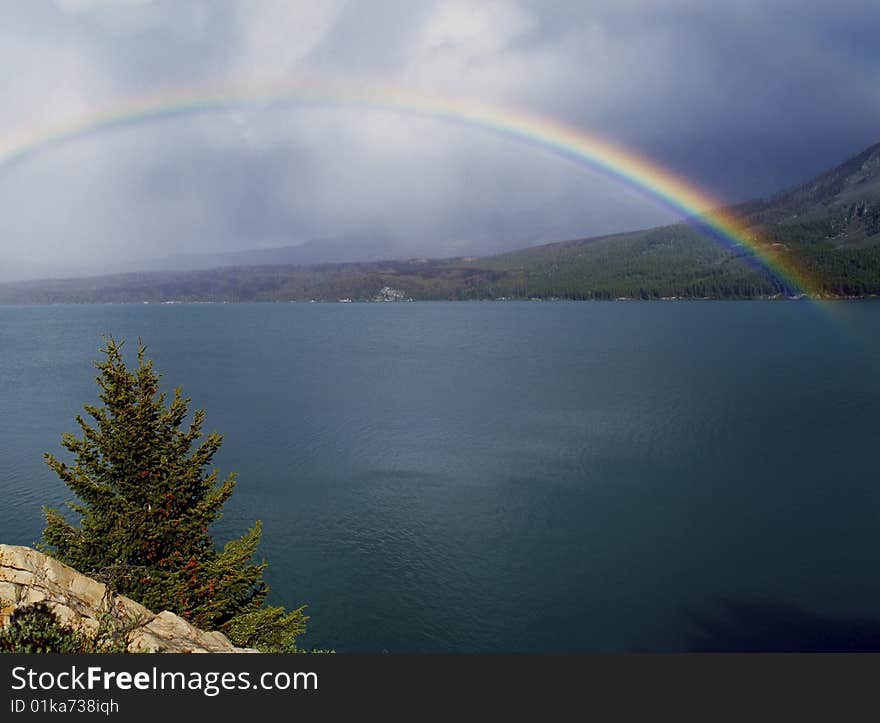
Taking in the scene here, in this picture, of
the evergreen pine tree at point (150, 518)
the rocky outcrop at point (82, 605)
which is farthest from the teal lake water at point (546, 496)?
the rocky outcrop at point (82, 605)

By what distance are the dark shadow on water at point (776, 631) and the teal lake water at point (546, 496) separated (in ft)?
0.36

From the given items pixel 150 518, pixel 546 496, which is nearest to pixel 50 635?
pixel 150 518

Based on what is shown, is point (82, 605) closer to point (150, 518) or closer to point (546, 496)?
point (150, 518)

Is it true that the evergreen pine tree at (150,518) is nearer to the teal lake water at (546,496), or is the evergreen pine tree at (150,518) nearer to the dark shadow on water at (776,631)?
the teal lake water at (546,496)

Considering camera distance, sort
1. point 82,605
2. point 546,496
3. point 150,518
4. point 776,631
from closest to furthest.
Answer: point 82,605 < point 150,518 < point 776,631 < point 546,496

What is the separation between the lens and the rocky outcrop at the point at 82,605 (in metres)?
11.6

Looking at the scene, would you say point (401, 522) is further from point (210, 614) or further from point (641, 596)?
point (210, 614)

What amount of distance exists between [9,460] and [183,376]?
41.8 meters

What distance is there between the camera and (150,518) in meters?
18.7

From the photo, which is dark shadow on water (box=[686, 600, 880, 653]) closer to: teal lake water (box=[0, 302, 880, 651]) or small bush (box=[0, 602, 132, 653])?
teal lake water (box=[0, 302, 880, 651])

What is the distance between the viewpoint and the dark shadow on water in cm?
2623

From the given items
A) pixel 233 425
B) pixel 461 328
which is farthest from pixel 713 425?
pixel 461 328

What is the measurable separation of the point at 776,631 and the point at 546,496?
59.0 feet

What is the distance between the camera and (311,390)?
84312 millimetres
